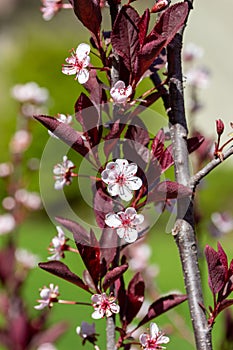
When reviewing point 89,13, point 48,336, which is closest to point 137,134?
point 89,13

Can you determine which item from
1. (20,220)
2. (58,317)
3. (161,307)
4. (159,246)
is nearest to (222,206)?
(159,246)

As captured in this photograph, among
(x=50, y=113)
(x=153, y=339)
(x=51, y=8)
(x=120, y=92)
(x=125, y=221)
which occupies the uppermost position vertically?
(x=50, y=113)

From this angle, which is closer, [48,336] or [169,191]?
[169,191]

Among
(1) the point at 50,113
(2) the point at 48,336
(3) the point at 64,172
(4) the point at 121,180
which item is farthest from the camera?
(1) the point at 50,113

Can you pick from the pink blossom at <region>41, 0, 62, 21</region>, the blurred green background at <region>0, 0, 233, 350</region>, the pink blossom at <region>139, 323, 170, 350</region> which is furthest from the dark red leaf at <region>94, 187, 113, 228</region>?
the blurred green background at <region>0, 0, 233, 350</region>

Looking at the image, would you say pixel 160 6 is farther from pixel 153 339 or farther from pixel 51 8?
pixel 153 339

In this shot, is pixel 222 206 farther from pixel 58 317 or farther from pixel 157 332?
pixel 157 332
